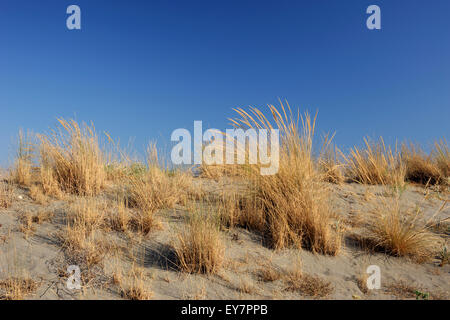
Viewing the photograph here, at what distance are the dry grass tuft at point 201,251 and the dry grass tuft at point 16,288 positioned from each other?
126 centimetres

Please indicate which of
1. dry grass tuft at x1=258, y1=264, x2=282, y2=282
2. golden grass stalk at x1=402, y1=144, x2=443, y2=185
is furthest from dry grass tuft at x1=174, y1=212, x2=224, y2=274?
golden grass stalk at x1=402, y1=144, x2=443, y2=185

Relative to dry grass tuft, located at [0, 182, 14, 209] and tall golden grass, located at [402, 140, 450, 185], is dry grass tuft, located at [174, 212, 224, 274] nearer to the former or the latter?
dry grass tuft, located at [0, 182, 14, 209]

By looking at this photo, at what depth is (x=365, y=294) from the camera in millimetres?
2629

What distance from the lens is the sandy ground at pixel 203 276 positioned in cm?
254

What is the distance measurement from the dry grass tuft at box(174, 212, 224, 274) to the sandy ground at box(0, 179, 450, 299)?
0.28 ft

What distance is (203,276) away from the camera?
2.73 m

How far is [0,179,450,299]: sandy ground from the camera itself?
2.54 m

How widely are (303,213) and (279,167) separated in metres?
0.69

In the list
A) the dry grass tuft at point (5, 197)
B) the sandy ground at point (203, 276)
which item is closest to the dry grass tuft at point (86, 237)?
the sandy ground at point (203, 276)

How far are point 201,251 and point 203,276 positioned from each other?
0.76ft

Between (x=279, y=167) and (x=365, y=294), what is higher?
(x=279, y=167)
